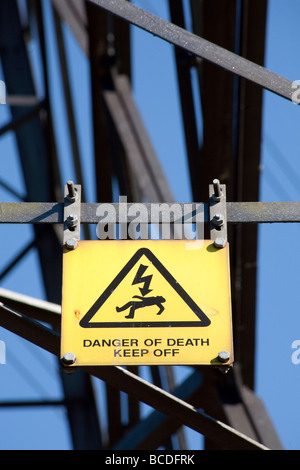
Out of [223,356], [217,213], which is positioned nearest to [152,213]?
[217,213]

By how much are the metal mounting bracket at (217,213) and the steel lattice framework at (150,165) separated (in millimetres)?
49

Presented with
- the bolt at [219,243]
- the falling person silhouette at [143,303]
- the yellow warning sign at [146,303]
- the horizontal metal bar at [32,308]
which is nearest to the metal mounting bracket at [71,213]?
the yellow warning sign at [146,303]

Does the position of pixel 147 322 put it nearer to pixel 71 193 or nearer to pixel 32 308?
pixel 71 193

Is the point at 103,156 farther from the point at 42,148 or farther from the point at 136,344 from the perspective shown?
the point at 136,344

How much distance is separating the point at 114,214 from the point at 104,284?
56 centimetres

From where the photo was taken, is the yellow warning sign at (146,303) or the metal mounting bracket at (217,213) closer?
the yellow warning sign at (146,303)

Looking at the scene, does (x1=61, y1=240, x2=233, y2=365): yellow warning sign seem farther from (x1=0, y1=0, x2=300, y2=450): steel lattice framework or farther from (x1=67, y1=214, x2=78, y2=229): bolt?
(x1=0, y1=0, x2=300, y2=450): steel lattice framework

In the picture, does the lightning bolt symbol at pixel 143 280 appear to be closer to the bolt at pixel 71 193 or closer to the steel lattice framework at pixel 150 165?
the steel lattice framework at pixel 150 165

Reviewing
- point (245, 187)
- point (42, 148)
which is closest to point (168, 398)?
point (245, 187)

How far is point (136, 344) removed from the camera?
469 centimetres

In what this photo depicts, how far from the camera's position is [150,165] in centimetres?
898

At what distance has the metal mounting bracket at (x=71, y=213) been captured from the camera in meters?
5.11

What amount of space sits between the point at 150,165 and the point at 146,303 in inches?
169

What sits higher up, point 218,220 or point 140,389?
point 218,220
